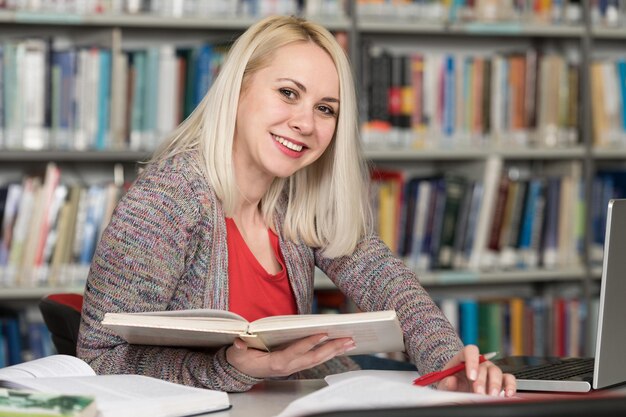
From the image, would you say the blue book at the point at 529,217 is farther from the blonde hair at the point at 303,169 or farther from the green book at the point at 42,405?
the green book at the point at 42,405

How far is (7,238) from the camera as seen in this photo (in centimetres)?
264

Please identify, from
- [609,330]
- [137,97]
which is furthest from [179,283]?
[137,97]

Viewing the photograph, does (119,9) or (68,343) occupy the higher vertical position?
(119,9)

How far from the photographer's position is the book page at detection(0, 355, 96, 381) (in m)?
1.21

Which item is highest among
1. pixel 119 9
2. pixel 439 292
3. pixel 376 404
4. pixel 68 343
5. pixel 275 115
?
pixel 119 9

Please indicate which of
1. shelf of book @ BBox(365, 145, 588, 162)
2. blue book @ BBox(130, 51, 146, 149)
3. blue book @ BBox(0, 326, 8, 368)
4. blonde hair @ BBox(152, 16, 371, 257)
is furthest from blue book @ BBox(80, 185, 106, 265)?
blonde hair @ BBox(152, 16, 371, 257)

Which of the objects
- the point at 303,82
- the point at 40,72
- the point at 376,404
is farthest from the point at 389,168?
the point at 376,404

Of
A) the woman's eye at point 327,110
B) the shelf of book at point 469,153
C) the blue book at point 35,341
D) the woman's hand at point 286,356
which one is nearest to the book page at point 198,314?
the woman's hand at point 286,356

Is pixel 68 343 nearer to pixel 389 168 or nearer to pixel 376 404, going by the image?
pixel 376 404

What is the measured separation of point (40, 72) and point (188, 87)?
0.43 m

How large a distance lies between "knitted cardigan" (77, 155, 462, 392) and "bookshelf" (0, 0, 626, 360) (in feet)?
3.72

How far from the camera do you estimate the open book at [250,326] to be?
1.21 meters

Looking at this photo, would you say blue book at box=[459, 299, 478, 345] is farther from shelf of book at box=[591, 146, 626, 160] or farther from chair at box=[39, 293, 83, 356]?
chair at box=[39, 293, 83, 356]

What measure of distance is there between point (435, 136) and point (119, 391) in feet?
6.87
